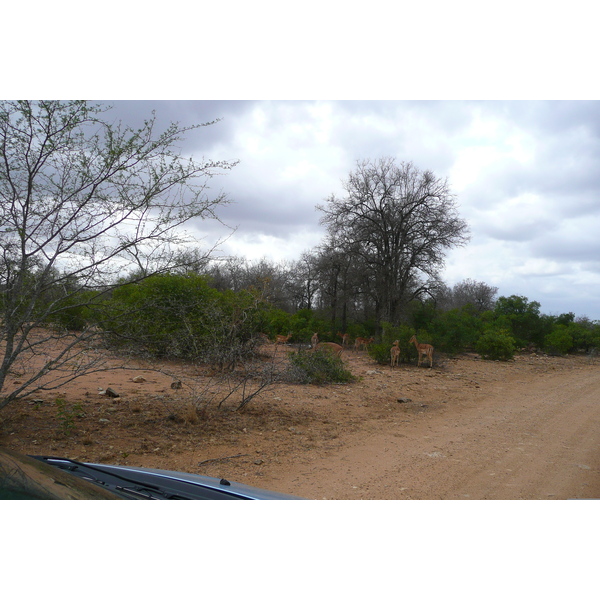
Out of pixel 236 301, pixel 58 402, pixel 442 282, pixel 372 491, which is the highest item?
pixel 442 282

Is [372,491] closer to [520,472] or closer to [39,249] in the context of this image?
[520,472]

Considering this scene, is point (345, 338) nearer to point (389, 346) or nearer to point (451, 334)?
point (451, 334)

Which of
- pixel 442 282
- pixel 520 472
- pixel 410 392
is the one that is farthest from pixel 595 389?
pixel 442 282

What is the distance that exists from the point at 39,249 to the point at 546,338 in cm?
2470

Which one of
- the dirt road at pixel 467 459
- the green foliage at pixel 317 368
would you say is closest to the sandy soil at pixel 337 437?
the dirt road at pixel 467 459

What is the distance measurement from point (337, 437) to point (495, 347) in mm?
14896

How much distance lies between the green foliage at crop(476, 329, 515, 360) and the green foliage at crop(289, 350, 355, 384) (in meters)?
10.1

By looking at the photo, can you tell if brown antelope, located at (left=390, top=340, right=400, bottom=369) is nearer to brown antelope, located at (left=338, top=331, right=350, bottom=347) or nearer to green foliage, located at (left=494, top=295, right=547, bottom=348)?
brown antelope, located at (left=338, top=331, right=350, bottom=347)

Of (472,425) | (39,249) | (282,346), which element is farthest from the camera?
(282,346)

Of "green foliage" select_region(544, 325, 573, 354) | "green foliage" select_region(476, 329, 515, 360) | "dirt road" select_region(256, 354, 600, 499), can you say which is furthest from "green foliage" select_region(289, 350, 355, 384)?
"green foliage" select_region(544, 325, 573, 354)

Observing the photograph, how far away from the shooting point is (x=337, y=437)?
22.5 ft

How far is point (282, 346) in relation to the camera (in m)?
17.3

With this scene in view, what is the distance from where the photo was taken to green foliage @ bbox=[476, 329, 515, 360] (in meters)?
19.5

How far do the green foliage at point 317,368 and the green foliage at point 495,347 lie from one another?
398 inches
